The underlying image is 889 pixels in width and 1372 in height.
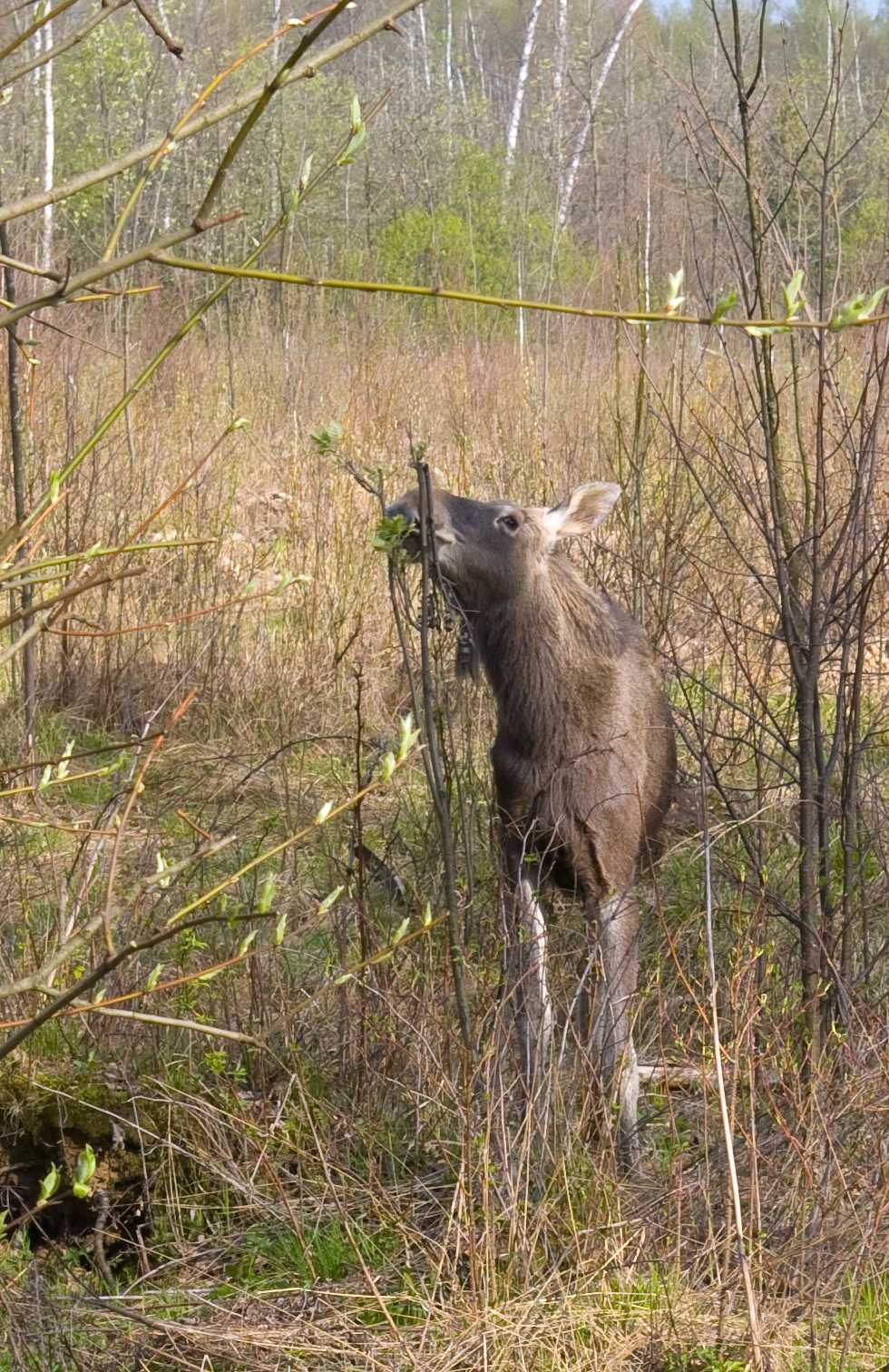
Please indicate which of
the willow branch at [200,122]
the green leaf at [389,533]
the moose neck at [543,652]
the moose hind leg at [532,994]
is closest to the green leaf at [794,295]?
the willow branch at [200,122]

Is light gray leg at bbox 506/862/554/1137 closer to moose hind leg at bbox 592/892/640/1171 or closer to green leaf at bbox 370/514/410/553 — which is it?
moose hind leg at bbox 592/892/640/1171

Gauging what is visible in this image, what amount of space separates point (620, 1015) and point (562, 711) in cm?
106

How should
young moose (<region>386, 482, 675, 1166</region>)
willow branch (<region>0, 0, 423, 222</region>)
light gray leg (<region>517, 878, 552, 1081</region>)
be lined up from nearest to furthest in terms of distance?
1. willow branch (<region>0, 0, 423, 222</region>)
2. light gray leg (<region>517, 878, 552, 1081</region>)
3. young moose (<region>386, 482, 675, 1166</region>)

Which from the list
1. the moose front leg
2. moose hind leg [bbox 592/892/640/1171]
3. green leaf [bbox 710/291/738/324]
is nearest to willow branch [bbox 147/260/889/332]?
green leaf [bbox 710/291/738/324]

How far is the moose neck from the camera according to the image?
187 inches

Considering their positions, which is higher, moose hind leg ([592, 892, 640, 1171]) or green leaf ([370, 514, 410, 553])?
green leaf ([370, 514, 410, 553])

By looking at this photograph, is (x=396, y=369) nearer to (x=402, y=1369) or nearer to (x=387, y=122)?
(x=402, y=1369)

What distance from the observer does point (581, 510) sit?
5.06m

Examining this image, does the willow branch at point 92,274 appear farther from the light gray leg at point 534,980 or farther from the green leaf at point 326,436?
the light gray leg at point 534,980

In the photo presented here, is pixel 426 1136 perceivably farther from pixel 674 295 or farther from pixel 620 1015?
pixel 674 295

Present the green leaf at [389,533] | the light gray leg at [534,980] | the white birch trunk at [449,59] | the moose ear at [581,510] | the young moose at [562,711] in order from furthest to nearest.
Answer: the white birch trunk at [449,59], the moose ear at [581,510], the young moose at [562,711], the light gray leg at [534,980], the green leaf at [389,533]

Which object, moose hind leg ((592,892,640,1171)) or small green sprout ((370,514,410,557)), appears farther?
moose hind leg ((592,892,640,1171))

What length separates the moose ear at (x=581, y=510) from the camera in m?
4.98

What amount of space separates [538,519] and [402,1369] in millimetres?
2679
